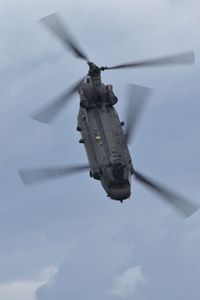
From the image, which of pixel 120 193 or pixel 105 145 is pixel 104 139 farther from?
pixel 120 193

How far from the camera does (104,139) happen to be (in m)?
98.1

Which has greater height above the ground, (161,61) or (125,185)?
(161,61)

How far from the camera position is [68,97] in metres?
105

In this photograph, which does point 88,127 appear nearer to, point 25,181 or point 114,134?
point 114,134

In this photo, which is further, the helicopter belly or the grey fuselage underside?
the helicopter belly

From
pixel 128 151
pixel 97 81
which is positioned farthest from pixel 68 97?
pixel 128 151

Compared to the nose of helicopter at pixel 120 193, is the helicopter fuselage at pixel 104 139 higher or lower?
higher

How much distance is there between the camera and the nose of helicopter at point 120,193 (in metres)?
94.4

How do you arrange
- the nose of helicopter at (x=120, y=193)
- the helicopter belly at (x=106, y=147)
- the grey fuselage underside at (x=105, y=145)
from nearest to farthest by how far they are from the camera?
the nose of helicopter at (x=120, y=193) → the grey fuselage underside at (x=105, y=145) → the helicopter belly at (x=106, y=147)

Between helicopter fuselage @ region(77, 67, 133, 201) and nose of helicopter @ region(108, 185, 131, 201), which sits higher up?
helicopter fuselage @ region(77, 67, 133, 201)

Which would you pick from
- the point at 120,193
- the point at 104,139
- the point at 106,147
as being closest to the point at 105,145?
the point at 106,147

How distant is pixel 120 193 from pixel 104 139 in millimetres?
7176

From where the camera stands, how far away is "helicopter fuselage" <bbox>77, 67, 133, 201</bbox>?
9462 centimetres

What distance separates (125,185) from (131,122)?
8.44m
